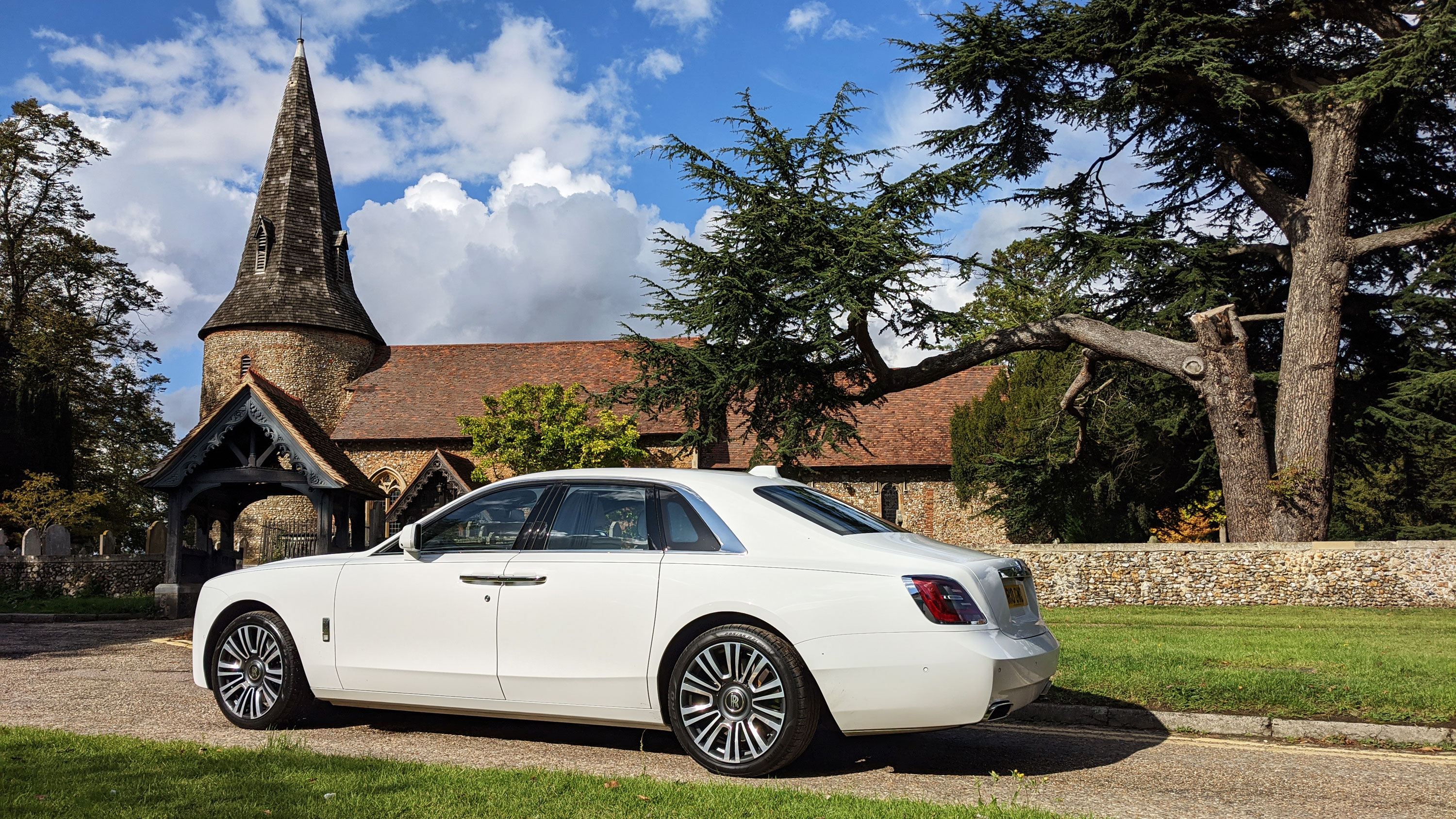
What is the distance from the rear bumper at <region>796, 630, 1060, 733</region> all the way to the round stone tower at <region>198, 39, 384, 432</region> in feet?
123

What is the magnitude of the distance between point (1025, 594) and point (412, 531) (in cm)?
364

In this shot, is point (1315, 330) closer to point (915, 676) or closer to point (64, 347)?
point (915, 676)

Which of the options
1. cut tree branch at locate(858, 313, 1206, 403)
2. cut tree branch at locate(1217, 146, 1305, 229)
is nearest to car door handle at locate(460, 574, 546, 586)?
cut tree branch at locate(858, 313, 1206, 403)

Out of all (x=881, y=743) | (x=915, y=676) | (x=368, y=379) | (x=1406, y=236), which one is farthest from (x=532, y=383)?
(x=915, y=676)

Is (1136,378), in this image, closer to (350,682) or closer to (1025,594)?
(1025,594)

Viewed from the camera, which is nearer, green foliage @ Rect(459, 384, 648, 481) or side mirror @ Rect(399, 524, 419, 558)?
side mirror @ Rect(399, 524, 419, 558)

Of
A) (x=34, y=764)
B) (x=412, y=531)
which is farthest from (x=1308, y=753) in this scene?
(x=34, y=764)

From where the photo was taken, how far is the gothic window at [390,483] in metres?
37.9

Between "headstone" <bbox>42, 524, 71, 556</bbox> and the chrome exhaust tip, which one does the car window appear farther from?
"headstone" <bbox>42, 524, 71, 556</bbox>

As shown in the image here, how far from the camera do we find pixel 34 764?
5043 mm

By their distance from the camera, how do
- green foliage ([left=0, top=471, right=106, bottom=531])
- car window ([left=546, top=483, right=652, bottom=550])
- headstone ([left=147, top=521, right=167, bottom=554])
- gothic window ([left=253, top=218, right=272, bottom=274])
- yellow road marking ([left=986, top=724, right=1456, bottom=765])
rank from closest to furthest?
car window ([left=546, top=483, right=652, bottom=550]) → yellow road marking ([left=986, top=724, right=1456, bottom=765]) → headstone ([left=147, top=521, right=167, bottom=554]) → green foliage ([left=0, top=471, right=106, bottom=531]) → gothic window ([left=253, top=218, right=272, bottom=274])

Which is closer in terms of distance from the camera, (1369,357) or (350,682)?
(350,682)

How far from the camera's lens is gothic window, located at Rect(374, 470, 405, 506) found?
124ft

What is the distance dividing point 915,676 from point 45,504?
106 feet
